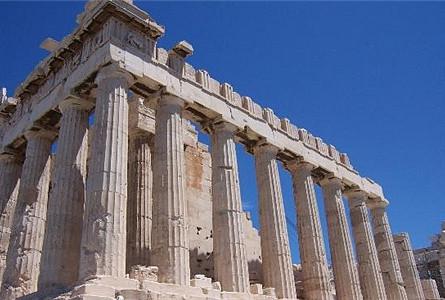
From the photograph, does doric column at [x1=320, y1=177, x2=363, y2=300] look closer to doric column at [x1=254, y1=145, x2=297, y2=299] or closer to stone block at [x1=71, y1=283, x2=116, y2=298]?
doric column at [x1=254, y1=145, x2=297, y2=299]

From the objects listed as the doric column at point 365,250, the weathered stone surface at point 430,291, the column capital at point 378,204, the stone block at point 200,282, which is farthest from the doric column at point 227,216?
the weathered stone surface at point 430,291

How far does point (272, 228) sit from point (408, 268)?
1315 centimetres

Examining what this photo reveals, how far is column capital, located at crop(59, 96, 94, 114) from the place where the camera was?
55.1 ft

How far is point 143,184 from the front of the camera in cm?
Result: 1853

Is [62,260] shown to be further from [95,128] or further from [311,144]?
[311,144]

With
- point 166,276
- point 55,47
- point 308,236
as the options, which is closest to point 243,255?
point 166,276

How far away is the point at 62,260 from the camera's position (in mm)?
14414

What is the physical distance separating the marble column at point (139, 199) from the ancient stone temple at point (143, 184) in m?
0.05

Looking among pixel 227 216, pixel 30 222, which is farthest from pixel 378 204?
pixel 30 222

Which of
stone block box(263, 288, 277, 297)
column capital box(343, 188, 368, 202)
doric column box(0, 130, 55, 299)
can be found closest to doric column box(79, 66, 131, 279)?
doric column box(0, 130, 55, 299)

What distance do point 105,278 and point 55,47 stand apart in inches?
390

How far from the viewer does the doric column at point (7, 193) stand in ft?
59.8

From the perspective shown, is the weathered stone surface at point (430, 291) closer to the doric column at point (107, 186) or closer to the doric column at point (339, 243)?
the doric column at point (339, 243)

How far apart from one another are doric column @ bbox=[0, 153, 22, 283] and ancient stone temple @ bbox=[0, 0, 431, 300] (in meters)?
0.05
